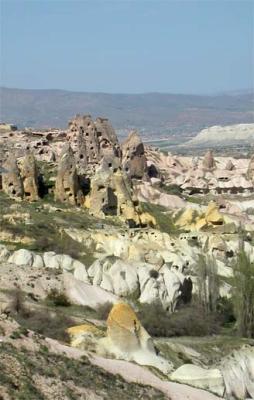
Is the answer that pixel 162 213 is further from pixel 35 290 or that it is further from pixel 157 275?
pixel 35 290

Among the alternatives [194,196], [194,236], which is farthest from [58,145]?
[194,236]

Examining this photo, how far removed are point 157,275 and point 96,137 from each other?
1499 inches

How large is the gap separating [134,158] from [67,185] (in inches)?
755

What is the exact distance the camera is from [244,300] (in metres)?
29.8

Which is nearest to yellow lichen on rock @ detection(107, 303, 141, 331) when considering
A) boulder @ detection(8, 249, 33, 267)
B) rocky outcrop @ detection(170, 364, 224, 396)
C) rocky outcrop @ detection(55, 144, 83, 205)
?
rocky outcrop @ detection(170, 364, 224, 396)

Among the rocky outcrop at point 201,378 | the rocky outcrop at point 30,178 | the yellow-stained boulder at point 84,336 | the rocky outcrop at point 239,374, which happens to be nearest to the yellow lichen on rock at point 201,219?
the rocky outcrop at point 30,178

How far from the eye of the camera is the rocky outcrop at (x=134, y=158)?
6800cm

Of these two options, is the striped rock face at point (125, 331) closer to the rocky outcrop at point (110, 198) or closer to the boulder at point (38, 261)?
the boulder at point (38, 261)

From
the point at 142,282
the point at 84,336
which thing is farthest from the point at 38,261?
the point at 84,336

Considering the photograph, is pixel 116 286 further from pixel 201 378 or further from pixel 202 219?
pixel 202 219

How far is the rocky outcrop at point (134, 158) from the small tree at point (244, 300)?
3713cm

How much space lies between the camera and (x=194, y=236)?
44750 mm

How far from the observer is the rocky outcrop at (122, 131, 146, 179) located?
68000 millimetres

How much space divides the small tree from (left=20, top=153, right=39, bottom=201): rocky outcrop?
70.9ft
